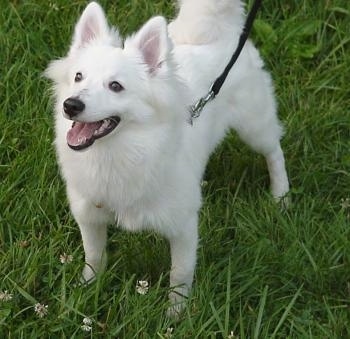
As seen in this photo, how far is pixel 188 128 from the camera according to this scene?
320 centimetres

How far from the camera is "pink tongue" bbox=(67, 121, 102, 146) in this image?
2709 mm

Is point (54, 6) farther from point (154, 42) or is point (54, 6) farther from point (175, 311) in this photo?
point (175, 311)

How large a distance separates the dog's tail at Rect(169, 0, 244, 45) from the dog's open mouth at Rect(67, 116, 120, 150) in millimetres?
856

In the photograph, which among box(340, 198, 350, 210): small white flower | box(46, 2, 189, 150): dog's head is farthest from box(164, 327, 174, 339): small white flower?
box(340, 198, 350, 210): small white flower

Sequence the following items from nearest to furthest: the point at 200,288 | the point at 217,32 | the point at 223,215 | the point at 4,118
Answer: the point at 200,288 < the point at 217,32 < the point at 223,215 < the point at 4,118

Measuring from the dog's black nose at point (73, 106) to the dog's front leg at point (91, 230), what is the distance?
1.77 ft

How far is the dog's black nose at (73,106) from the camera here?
2592mm

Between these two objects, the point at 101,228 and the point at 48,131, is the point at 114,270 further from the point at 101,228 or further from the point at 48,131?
the point at 48,131

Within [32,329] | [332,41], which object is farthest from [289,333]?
[332,41]

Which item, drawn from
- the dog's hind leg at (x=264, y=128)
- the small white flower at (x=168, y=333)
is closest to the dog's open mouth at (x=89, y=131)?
the small white flower at (x=168, y=333)

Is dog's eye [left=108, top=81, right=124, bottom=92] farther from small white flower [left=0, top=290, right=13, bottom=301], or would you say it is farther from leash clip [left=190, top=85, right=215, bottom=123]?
small white flower [left=0, top=290, right=13, bottom=301]

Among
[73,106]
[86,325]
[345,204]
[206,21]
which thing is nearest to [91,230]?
[86,325]

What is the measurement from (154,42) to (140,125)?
31 cm

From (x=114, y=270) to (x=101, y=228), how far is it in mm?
195
